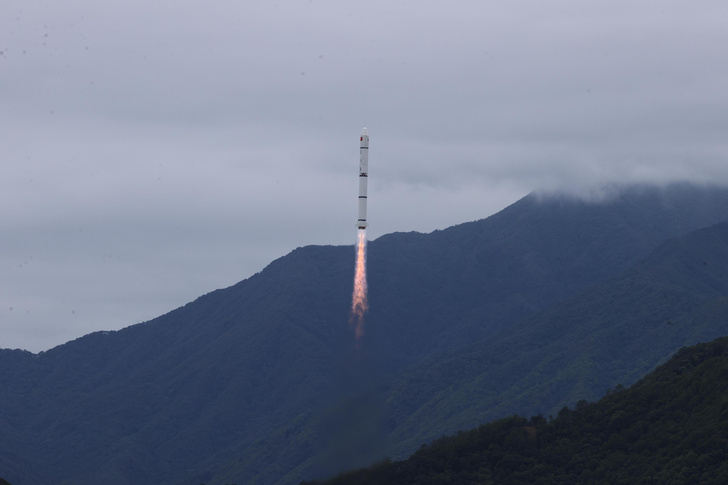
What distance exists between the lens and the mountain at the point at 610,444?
119m

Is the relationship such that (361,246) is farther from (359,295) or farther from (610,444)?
(610,444)

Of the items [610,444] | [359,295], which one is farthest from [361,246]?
[610,444]

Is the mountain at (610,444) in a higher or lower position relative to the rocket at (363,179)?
lower

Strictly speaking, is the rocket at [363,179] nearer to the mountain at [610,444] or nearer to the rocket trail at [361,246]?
the rocket trail at [361,246]

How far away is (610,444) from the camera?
129125 mm

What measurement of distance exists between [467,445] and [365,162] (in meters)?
37.9

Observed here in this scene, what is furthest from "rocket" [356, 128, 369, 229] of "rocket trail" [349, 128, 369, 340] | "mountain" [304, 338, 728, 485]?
"mountain" [304, 338, 728, 485]

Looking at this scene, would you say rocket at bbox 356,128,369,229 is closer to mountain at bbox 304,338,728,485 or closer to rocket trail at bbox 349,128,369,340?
rocket trail at bbox 349,128,369,340

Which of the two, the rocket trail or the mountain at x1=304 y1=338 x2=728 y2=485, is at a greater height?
the rocket trail

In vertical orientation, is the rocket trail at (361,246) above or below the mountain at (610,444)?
above

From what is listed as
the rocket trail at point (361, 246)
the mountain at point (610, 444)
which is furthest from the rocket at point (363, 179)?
the mountain at point (610, 444)

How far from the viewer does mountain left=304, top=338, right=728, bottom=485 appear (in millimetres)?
118812

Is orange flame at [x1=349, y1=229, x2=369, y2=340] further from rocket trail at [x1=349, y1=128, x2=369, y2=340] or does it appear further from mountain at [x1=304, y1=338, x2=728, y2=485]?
mountain at [x1=304, y1=338, x2=728, y2=485]

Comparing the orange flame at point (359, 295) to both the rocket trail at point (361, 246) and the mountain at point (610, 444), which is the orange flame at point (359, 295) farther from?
the mountain at point (610, 444)
